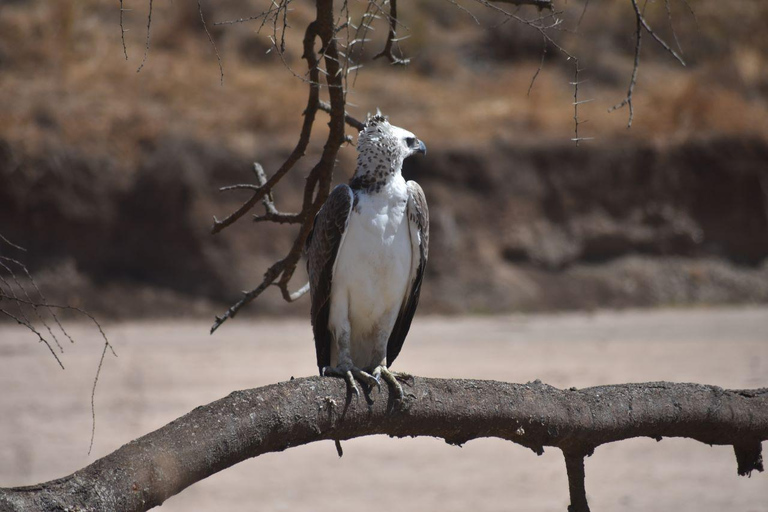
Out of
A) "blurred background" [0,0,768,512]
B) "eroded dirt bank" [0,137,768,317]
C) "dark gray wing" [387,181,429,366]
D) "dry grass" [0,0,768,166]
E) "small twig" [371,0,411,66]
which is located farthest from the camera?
"dry grass" [0,0,768,166]

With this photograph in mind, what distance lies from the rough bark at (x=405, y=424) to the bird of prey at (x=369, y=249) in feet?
3.56

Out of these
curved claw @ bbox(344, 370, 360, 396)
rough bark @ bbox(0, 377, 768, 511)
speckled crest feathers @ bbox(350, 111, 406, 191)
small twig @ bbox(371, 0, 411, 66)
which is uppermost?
small twig @ bbox(371, 0, 411, 66)

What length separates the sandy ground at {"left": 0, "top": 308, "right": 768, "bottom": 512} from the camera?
736 centimetres

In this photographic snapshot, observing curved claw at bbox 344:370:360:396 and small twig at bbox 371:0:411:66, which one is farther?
small twig at bbox 371:0:411:66

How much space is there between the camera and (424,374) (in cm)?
1086

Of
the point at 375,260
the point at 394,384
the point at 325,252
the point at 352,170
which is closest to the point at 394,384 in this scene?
the point at 394,384

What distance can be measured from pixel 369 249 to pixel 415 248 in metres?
0.29

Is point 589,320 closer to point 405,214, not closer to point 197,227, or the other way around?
point 197,227

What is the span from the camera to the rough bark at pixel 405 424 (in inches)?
103

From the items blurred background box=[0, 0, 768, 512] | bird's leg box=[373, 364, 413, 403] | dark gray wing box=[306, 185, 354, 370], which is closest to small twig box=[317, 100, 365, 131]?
dark gray wing box=[306, 185, 354, 370]

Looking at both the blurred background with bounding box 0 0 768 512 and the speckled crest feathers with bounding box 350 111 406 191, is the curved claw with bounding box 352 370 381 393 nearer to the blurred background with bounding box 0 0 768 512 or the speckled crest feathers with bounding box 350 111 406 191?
the speckled crest feathers with bounding box 350 111 406 191

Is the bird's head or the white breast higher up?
the bird's head

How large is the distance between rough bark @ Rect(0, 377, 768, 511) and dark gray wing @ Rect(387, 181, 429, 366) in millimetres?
1378

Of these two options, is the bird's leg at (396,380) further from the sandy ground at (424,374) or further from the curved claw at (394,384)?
the sandy ground at (424,374)
